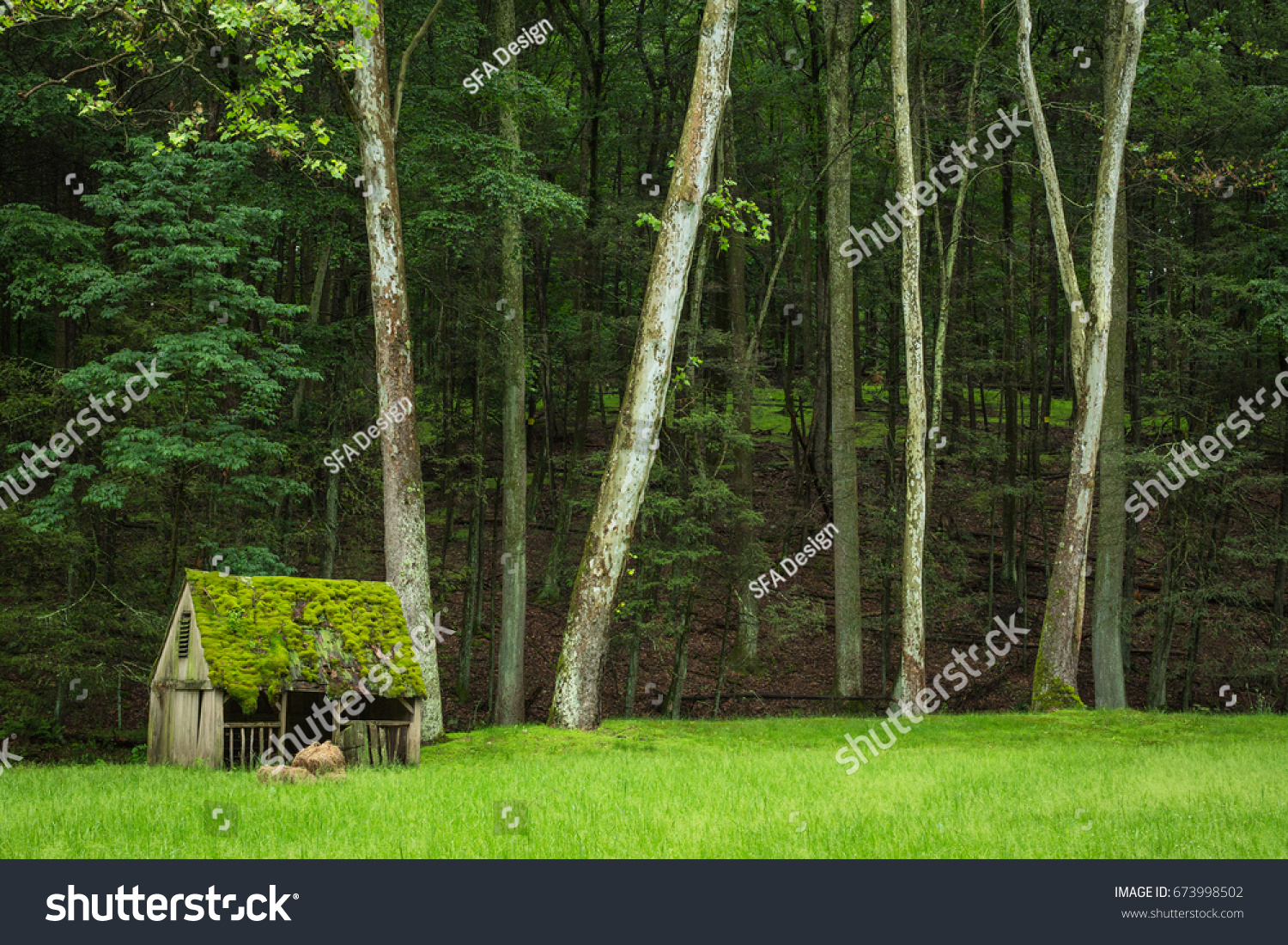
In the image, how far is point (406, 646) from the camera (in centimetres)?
1284

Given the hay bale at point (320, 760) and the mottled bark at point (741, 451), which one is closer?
the hay bale at point (320, 760)

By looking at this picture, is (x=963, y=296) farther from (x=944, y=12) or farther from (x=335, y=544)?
(x=335, y=544)

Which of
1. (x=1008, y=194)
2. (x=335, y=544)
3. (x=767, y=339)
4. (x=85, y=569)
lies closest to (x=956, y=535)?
(x=1008, y=194)

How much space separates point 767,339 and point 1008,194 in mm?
11459

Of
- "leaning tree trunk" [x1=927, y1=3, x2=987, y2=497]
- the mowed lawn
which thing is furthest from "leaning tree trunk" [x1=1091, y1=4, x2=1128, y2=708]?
the mowed lawn

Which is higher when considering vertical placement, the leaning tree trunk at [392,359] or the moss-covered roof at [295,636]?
the leaning tree trunk at [392,359]

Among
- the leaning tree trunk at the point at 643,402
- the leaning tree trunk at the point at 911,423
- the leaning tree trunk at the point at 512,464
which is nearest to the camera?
the leaning tree trunk at the point at 643,402

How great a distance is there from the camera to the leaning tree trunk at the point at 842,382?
21188 millimetres

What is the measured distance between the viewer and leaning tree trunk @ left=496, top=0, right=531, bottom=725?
2052 cm

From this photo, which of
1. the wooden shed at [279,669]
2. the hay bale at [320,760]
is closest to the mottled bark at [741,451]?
the wooden shed at [279,669]

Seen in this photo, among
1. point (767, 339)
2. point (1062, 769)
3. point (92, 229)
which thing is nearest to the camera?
point (1062, 769)

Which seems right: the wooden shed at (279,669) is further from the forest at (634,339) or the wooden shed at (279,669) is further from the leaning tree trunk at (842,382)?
the leaning tree trunk at (842,382)

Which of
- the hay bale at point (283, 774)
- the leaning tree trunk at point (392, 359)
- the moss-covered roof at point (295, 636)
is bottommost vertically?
the hay bale at point (283, 774)

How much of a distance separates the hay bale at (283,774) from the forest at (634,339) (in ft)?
14.3
